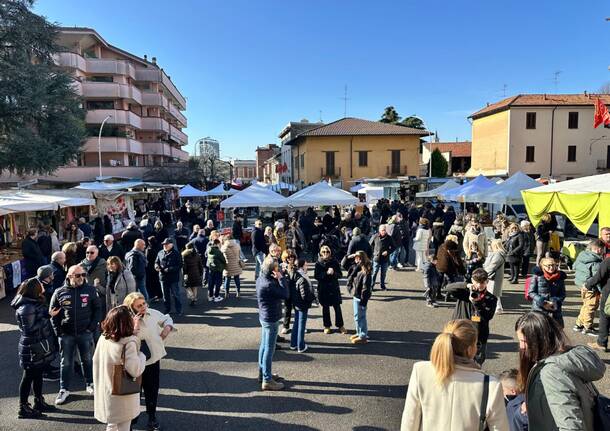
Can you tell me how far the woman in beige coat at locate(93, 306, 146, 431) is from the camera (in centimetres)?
339

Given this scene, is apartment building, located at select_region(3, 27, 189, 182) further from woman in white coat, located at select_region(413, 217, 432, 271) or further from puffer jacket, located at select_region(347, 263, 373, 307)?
puffer jacket, located at select_region(347, 263, 373, 307)

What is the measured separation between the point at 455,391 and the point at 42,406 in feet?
15.2

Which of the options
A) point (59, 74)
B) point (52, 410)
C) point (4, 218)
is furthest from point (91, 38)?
point (52, 410)

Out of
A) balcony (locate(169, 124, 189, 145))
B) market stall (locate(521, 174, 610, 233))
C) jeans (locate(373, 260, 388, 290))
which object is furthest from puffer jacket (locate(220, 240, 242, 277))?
balcony (locate(169, 124, 189, 145))

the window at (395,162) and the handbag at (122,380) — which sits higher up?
the window at (395,162)

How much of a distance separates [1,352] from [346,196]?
35.5 ft

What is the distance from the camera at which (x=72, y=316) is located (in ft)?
15.5

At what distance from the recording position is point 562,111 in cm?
3759

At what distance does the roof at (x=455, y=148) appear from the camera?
55406mm

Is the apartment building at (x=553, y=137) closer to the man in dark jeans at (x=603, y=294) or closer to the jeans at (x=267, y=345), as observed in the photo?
the man in dark jeans at (x=603, y=294)

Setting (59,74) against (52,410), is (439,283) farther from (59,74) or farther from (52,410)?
(59,74)

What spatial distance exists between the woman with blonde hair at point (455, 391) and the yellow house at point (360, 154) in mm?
34677

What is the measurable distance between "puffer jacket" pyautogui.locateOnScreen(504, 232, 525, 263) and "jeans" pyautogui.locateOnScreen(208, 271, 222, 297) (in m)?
6.97

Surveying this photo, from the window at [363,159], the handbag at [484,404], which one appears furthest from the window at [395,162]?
the handbag at [484,404]
